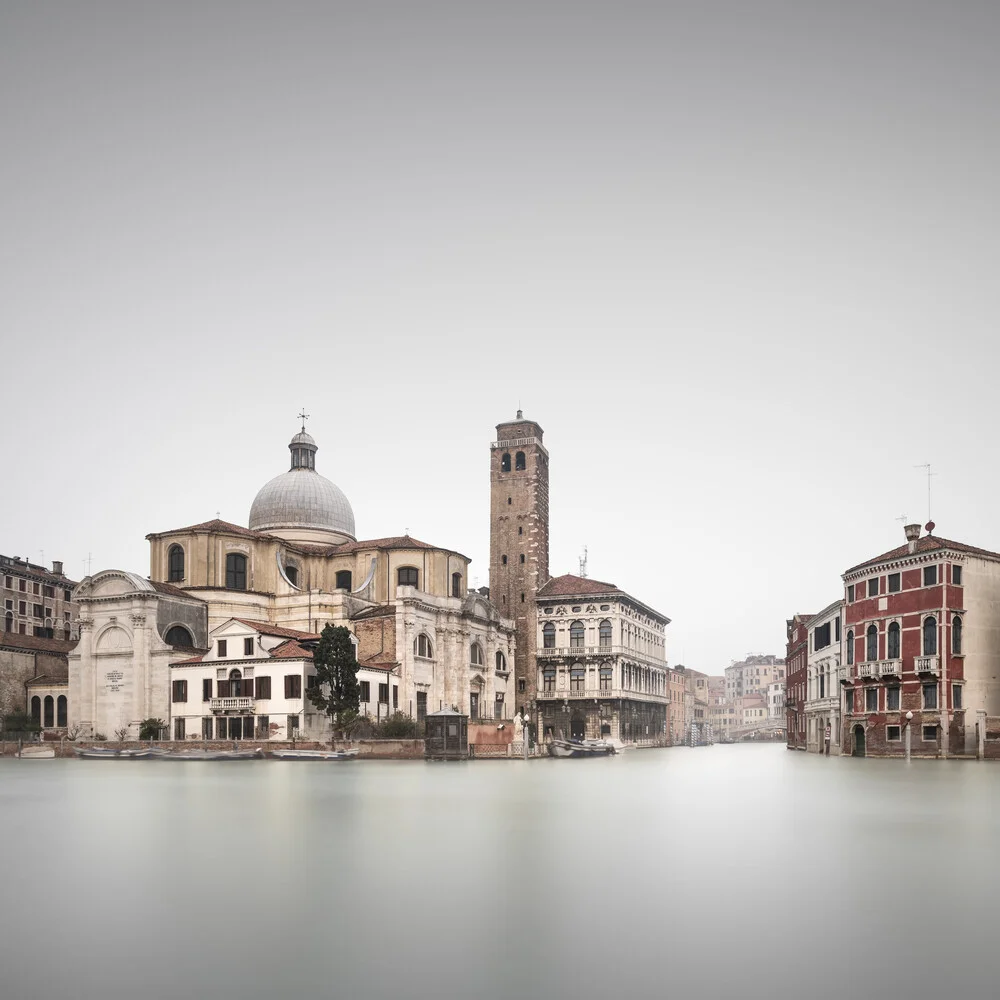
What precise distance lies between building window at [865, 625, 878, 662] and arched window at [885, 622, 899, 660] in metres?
0.76

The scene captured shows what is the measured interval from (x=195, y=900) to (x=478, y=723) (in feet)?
136

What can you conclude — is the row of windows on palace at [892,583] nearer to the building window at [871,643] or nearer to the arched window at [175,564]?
the building window at [871,643]

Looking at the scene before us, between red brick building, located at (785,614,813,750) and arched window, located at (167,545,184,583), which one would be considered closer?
arched window, located at (167,545,184,583)

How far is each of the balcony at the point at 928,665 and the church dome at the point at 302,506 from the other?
128 feet

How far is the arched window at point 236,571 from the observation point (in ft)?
202

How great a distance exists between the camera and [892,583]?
43.3m

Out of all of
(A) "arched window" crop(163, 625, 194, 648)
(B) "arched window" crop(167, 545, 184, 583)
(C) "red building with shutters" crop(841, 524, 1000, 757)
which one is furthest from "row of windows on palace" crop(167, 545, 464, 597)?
(C) "red building with shutters" crop(841, 524, 1000, 757)

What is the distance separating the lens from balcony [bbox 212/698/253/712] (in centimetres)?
5000

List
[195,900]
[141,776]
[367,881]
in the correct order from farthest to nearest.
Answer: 1. [141,776]
2. [367,881]
3. [195,900]

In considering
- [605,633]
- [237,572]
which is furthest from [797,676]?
[237,572]

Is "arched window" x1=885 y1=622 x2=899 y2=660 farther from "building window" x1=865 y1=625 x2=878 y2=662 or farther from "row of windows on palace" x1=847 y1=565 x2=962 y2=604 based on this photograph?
"row of windows on palace" x1=847 y1=565 x2=962 y2=604

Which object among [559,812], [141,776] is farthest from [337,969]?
[141,776]

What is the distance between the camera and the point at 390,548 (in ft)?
215

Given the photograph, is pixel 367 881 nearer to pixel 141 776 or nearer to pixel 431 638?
pixel 141 776
